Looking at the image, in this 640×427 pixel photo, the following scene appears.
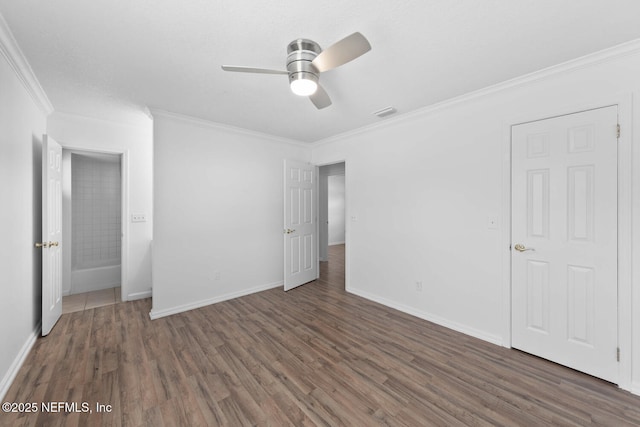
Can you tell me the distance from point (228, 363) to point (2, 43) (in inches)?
112

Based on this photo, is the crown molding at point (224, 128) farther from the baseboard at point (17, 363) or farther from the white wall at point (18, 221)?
the baseboard at point (17, 363)

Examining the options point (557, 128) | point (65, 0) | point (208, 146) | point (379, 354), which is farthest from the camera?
point (208, 146)

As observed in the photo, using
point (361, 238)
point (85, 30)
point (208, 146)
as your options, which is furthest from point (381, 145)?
point (85, 30)

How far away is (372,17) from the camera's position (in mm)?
1550

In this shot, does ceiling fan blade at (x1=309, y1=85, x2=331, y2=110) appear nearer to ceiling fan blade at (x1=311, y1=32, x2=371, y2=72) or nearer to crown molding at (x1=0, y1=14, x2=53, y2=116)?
ceiling fan blade at (x1=311, y1=32, x2=371, y2=72)

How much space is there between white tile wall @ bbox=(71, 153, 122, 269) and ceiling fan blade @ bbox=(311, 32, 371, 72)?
14.8ft

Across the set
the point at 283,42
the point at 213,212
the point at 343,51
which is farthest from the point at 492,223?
the point at 213,212

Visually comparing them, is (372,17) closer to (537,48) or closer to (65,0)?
(537,48)

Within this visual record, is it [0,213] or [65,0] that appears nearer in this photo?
[65,0]

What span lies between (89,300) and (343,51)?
4.63 metres

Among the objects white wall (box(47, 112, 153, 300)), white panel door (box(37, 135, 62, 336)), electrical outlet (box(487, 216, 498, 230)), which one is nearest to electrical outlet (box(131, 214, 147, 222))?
white wall (box(47, 112, 153, 300))

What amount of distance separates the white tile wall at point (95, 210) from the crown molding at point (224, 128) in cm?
210

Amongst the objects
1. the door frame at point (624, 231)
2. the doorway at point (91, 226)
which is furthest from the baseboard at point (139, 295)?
the door frame at point (624, 231)

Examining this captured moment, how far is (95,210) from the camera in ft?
15.3
